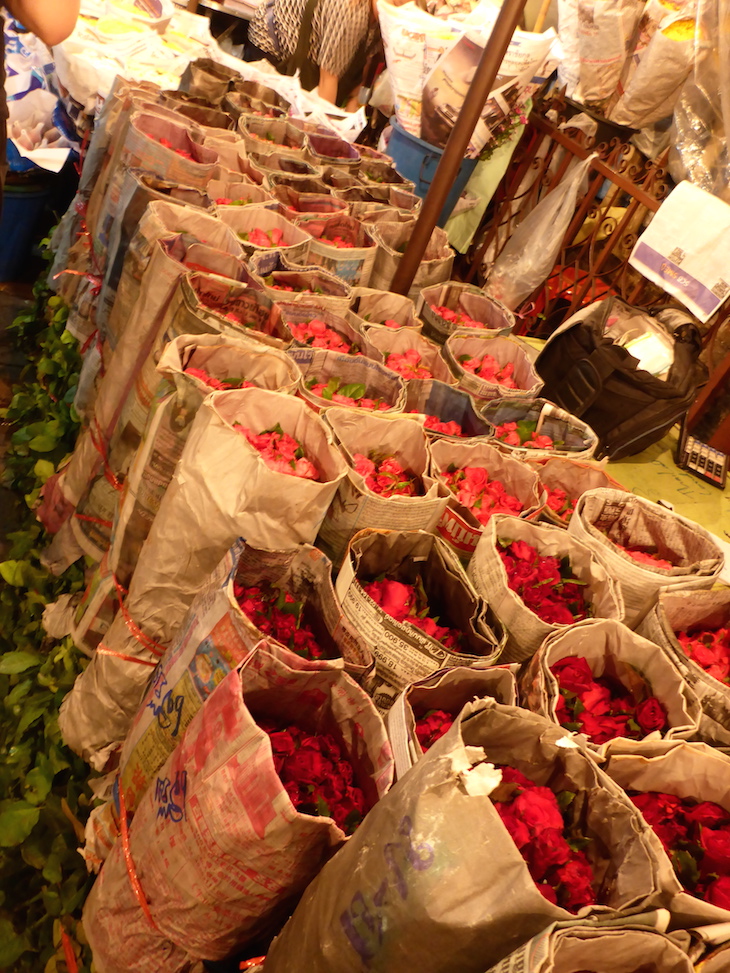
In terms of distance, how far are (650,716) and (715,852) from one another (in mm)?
284

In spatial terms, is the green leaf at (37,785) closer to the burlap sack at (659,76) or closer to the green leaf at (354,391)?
the green leaf at (354,391)

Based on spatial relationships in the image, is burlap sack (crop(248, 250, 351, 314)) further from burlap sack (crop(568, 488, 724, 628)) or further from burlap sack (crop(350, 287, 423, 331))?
burlap sack (crop(568, 488, 724, 628))

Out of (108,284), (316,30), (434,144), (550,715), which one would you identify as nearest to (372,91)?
(316,30)

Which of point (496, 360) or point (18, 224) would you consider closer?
point (496, 360)

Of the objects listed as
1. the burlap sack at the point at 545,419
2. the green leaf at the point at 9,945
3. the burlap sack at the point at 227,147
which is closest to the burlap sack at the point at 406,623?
the burlap sack at the point at 545,419

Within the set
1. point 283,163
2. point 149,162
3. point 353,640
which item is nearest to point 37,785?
point 353,640

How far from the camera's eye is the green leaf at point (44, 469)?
266 centimetres

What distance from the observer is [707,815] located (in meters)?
1.19

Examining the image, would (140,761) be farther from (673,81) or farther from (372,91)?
(372,91)

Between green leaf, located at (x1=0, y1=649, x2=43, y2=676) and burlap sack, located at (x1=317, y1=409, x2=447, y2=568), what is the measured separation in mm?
1040

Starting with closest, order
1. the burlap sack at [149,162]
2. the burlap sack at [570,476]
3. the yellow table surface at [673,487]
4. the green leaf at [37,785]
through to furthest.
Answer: the green leaf at [37,785] → the burlap sack at [570,476] → the burlap sack at [149,162] → the yellow table surface at [673,487]

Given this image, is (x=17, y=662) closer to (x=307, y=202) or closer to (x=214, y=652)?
(x=214, y=652)

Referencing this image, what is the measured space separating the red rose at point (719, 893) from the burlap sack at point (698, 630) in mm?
368

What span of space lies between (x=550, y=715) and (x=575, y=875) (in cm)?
36
